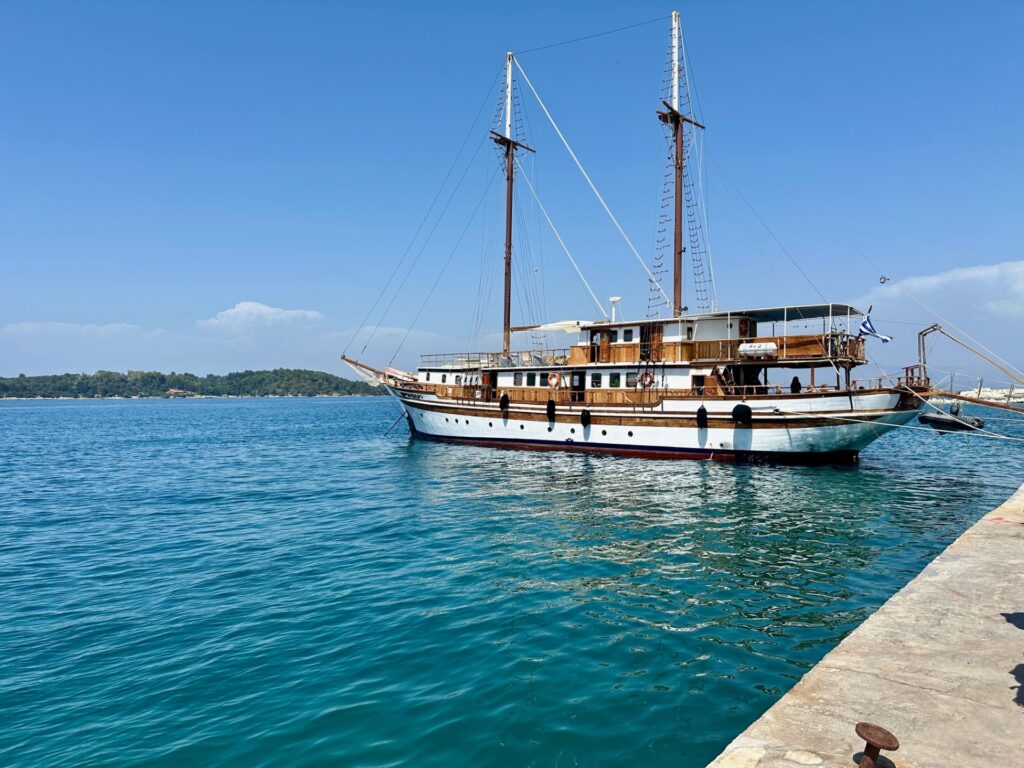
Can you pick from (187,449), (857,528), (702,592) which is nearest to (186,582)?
(702,592)

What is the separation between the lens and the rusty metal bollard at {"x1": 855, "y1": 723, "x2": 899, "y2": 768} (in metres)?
3.36

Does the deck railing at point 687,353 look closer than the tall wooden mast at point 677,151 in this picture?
Yes

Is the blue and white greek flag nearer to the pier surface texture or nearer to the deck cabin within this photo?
the deck cabin

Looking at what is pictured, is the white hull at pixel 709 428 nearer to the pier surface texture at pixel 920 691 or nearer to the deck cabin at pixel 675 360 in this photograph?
the deck cabin at pixel 675 360

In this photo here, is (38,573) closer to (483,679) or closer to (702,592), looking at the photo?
(483,679)

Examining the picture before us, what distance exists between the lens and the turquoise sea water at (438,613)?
20.1 feet

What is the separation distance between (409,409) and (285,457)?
9060mm

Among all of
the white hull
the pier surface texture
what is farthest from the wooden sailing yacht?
the pier surface texture

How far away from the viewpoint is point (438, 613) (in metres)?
9.34

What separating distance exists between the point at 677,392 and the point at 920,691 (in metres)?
23.9

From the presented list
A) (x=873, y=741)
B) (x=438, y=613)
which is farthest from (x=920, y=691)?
(x=438, y=613)

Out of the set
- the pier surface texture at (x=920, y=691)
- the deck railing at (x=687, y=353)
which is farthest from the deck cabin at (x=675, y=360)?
the pier surface texture at (x=920, y=691)

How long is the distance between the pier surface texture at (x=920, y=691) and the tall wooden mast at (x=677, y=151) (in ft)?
85.3

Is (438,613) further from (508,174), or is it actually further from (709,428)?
(508,174)
